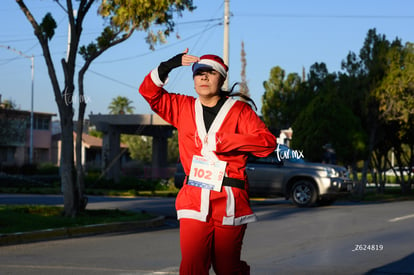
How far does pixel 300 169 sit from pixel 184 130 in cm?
1458

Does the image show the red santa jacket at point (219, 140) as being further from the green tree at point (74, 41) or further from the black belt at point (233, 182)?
the green tree at point (74, 41)

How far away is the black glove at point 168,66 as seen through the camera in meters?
4.71

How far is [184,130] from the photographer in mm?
4664

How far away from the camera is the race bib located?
4449mm

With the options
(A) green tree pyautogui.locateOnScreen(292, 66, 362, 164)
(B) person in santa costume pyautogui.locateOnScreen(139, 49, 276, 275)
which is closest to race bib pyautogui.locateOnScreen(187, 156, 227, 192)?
(B) person in santa costume pyautogui.locateOnScreen(139, 49, 276, 275)

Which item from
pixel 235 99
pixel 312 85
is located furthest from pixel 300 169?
pixel 235 99

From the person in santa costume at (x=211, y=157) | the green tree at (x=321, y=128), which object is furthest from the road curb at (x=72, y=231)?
the person in santa costume at (x=211, y=157)

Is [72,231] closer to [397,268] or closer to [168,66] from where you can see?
[397,268]

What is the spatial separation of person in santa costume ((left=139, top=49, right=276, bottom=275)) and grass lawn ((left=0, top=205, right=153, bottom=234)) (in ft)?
25.6

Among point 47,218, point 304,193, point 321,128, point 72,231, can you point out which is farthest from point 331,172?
point 72,231

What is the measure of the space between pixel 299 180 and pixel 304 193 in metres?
0.40

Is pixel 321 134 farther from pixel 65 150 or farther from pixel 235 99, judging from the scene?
pixel 235 99

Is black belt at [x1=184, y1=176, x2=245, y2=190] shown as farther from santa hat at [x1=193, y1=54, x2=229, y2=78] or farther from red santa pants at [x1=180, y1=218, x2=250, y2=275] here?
santa hat at [x1=193, y1=54, x2=229, y2=78]

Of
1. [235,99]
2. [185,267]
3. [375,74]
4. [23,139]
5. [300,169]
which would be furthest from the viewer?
[23,139]
